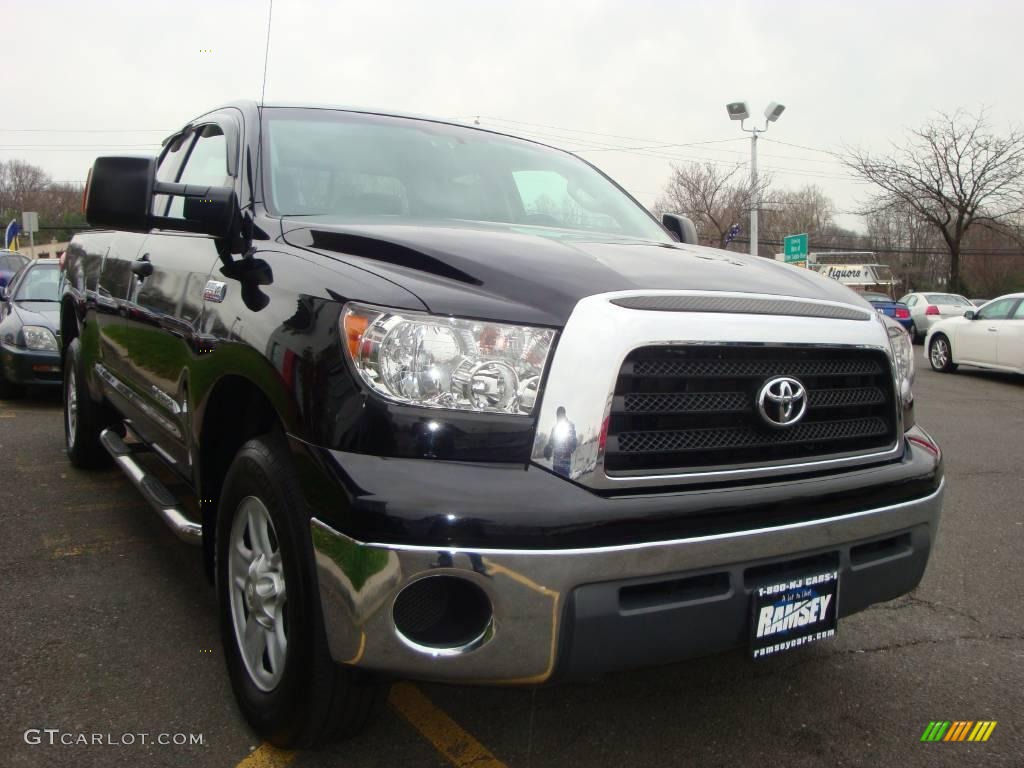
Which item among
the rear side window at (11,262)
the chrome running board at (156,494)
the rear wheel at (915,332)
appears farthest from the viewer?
the rear wheel at (915,332)

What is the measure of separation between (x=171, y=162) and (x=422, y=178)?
1787mm

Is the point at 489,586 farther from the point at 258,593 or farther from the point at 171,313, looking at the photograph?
the point at 171,313

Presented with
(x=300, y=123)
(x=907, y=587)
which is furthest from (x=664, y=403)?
(x=300, y=123)

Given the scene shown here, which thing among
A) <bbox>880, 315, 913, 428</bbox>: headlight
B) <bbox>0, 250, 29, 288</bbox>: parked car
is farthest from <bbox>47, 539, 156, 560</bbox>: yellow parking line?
<bbox>0, 250, 29, 288</bbox>: parked car

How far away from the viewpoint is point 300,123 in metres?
3.29

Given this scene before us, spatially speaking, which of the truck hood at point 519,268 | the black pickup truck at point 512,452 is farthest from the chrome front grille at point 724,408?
the truck hood at point 519,268

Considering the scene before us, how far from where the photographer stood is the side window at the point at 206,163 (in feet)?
11.1

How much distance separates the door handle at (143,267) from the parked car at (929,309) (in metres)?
21.8

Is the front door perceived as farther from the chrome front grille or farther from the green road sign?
the green road sign

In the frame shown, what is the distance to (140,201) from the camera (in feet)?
8.94

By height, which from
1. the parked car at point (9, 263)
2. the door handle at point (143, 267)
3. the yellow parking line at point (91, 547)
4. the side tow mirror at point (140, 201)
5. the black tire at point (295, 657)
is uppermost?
the parked car at point (9, 263)

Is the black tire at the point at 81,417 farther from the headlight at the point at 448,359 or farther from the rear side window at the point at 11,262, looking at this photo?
the rear side window at the point at 11,262

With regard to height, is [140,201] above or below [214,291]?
above

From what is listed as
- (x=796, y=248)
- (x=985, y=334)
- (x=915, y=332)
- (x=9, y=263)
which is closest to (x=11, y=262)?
(x=9, y=263)
